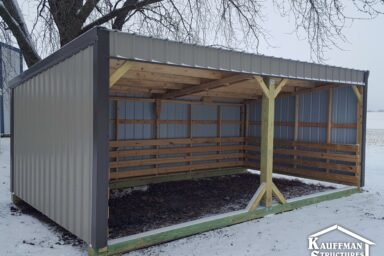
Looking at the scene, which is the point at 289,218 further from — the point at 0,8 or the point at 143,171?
the point at 0,8

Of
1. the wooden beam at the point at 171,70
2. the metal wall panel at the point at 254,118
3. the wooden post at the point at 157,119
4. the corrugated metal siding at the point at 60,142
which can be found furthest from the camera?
the metal wall panel at the point at 254,118

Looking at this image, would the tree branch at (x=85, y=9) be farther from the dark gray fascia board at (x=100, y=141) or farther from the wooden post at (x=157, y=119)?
the dark gray fascia board at (x=100, y=141)

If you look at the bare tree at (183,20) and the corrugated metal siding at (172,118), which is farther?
the bare tree at (183,20)

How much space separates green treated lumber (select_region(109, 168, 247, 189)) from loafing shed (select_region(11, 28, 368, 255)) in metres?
0.03

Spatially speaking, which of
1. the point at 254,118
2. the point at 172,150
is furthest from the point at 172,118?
the point at 254,118

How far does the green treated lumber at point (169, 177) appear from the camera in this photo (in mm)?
6734

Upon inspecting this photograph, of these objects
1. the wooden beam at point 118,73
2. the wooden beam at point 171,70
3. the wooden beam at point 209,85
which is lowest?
the wooden beam at point 118,73

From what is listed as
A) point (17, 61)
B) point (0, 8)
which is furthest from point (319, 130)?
point (17, 61)

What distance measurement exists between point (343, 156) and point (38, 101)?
5500 millimetres

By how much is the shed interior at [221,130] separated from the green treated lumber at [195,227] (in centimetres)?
126

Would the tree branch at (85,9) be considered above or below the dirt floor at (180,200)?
above

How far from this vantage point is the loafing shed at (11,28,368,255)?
11.1ft

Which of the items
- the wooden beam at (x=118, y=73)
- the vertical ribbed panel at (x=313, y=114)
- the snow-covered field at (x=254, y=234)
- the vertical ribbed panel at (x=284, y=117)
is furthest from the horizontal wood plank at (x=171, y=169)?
the wooden beam at (x=118, y=73)

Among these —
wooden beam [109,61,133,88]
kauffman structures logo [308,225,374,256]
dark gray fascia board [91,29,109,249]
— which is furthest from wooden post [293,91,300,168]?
dark gray fascia board [91,29,109,249]
